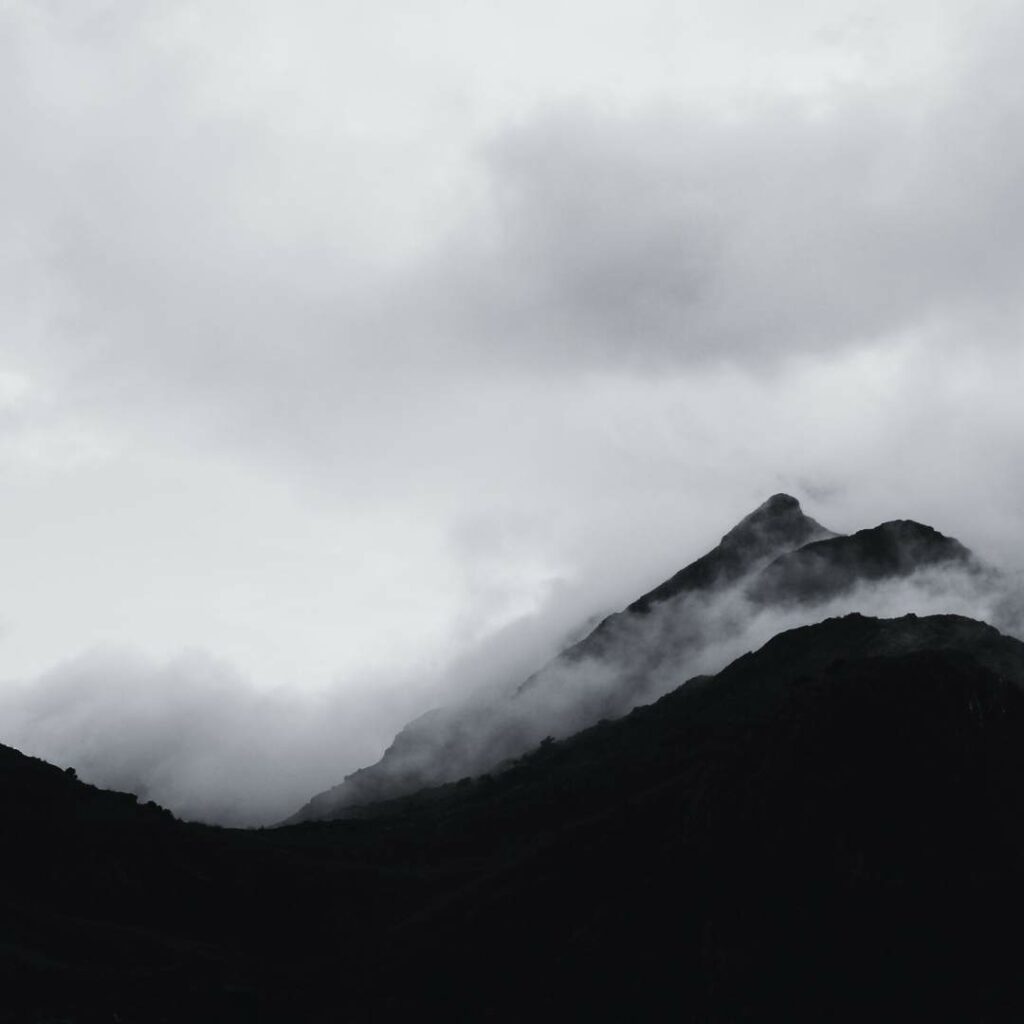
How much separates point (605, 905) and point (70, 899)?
263ft

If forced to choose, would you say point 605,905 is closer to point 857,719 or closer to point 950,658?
point 857,719

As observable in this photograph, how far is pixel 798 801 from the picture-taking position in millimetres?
171375

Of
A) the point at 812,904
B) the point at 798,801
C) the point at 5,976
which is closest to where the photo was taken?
the point at 5,976

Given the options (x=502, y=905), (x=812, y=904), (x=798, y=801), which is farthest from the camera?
(x=502, y=905)

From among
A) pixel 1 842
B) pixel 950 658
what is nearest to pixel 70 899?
pixel 1 842

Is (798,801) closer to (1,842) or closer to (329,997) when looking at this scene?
(329,997)

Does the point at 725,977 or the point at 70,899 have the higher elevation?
the point at 70,899

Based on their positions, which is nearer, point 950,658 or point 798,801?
point 798,801

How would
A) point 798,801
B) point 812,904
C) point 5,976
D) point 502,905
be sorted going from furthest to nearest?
point 502,905 < point 798,801 < point 812,904 < point 5,976

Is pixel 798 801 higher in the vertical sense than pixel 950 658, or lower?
lower

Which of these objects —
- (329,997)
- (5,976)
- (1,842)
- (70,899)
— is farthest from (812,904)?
(1,842)

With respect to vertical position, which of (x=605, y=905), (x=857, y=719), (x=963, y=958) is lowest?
(x=963, y=958)

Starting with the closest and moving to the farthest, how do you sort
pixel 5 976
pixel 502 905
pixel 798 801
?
1. pixel 5 976
2. pixel 798 801
3. pixel 502 905

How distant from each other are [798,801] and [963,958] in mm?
29385
